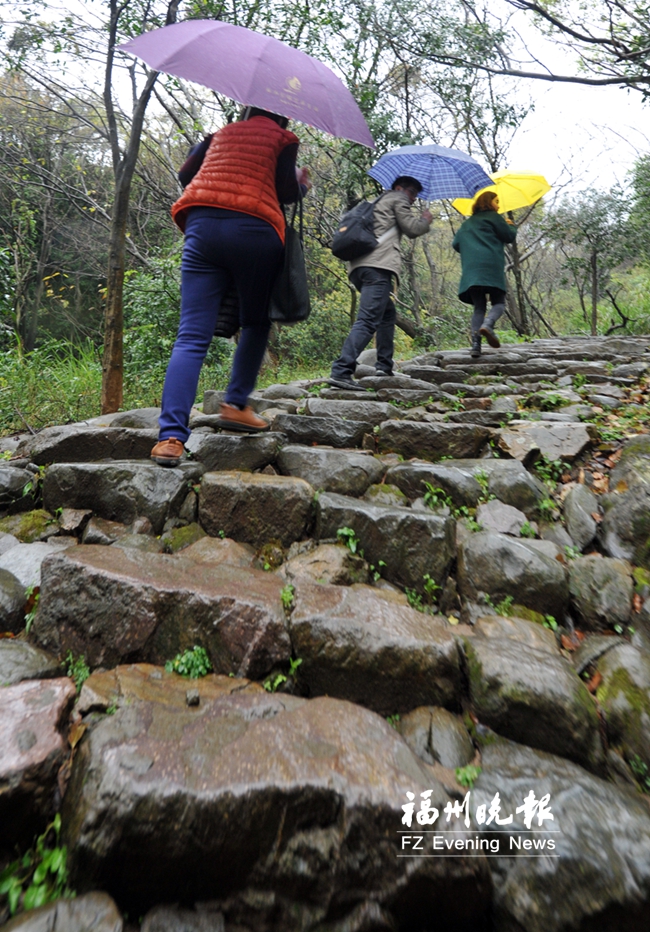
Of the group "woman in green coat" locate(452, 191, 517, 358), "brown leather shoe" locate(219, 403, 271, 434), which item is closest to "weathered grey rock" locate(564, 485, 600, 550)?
"brown leather shoe" locate(219, 403, 271, 434)

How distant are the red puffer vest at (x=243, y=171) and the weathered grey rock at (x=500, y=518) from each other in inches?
71.7

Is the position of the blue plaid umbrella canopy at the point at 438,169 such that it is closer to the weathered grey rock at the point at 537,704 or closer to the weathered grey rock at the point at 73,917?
the weathered grey rock at the point at 537,704

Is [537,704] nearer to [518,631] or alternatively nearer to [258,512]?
[518,631]

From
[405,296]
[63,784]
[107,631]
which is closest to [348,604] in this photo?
[107,631]

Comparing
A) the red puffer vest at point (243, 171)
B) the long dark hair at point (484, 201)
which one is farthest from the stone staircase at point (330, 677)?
the long dark hair at point (484, 201)

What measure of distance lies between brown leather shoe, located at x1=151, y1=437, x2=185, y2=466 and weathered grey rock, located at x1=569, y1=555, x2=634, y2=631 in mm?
1988

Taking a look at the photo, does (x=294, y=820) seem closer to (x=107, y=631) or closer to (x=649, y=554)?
(x=107, y=631)

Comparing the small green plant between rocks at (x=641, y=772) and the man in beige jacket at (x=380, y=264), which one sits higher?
the man in beige jacket at (x=380, y=264)

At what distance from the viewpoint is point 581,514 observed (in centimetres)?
263

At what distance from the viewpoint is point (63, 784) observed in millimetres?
1411

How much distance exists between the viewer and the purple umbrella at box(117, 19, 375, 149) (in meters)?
2.40

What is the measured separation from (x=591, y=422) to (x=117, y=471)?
323 cm

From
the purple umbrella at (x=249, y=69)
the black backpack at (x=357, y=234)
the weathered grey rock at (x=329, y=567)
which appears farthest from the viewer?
the black backpack at (x=357, y=234)

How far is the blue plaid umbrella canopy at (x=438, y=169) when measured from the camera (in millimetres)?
5387
